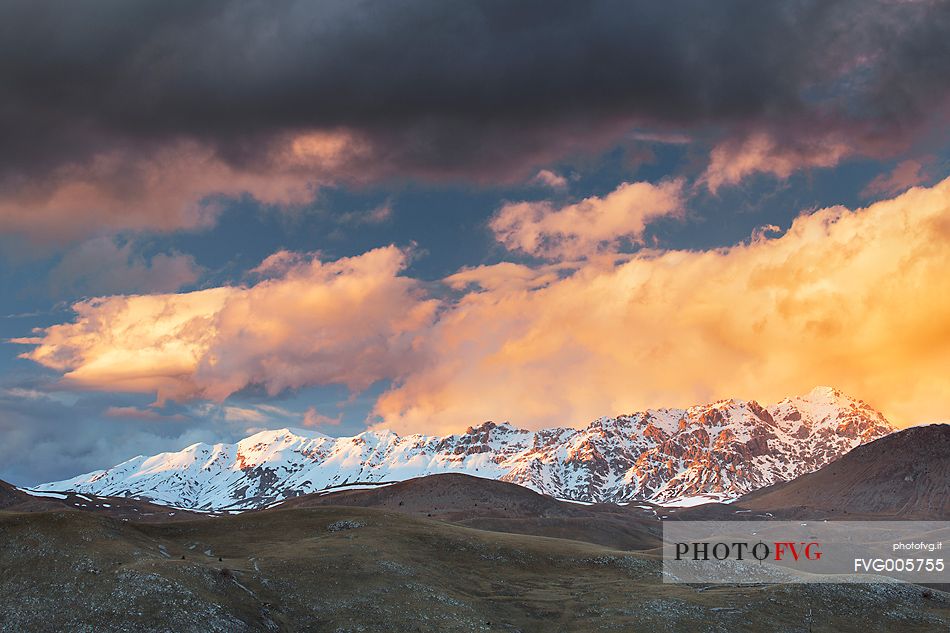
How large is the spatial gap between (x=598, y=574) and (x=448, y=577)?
67.5 feet

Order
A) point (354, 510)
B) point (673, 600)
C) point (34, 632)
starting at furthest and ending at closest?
1. point (354, 510)
2. point (673, 600)
3. point (34, 632)

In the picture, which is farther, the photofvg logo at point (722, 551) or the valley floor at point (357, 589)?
the photofvg logo at point (722, 551)

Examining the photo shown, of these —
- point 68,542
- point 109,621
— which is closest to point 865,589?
point 109,621

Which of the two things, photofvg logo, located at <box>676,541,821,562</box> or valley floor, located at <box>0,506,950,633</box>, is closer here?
valley floor, located at <box>0,506,950,633</box>

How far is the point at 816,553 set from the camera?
175 metres

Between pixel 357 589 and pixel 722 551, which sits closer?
pixel 357 589

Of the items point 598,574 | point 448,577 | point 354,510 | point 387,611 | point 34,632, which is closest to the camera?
point 34,632

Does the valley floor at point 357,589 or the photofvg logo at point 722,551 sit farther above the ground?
the photofvg logo at point 722,551

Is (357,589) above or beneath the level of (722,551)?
beneath

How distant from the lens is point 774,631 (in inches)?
3027

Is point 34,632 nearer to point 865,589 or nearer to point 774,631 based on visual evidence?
point 774,631

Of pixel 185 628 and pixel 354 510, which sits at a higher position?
→ pixel 354 510

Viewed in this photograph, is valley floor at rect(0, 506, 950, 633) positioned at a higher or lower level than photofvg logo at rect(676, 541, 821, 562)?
lower

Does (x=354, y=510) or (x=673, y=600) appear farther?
(x=354, y=510)
